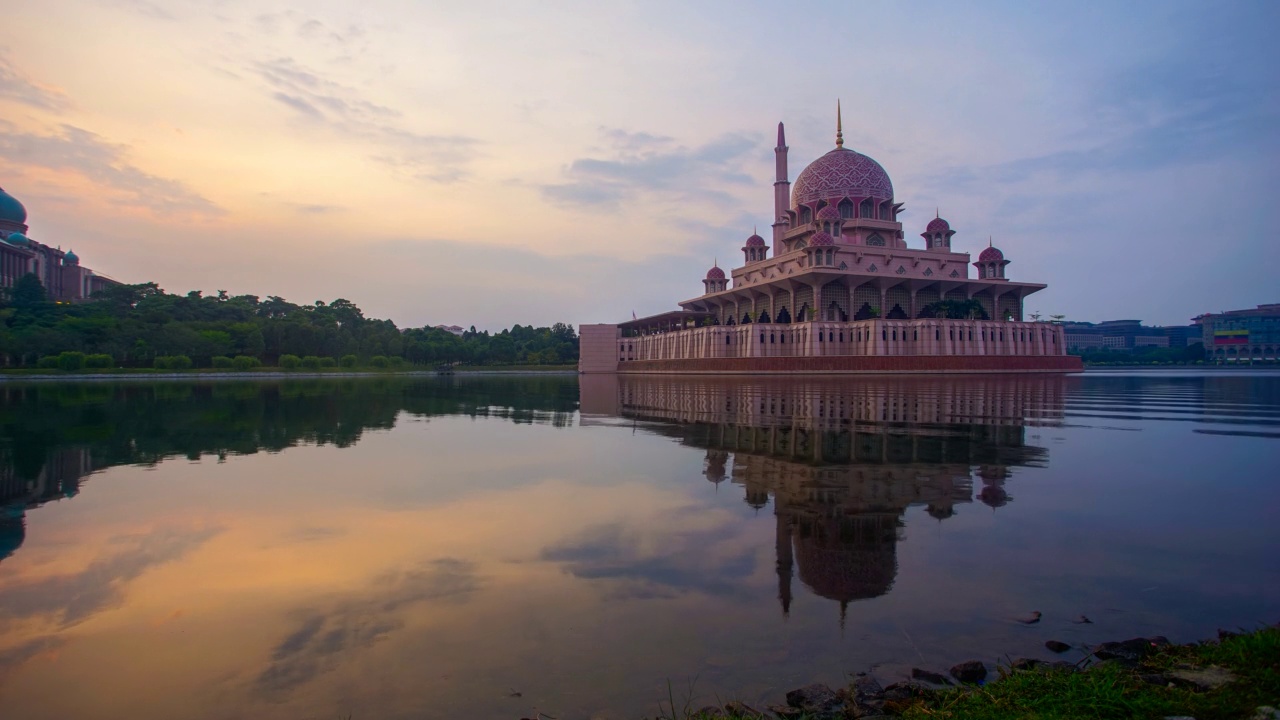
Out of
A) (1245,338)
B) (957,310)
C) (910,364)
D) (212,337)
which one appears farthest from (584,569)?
(1245,338)

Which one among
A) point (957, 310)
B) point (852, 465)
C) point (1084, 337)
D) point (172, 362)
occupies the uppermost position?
point (1084, 337)

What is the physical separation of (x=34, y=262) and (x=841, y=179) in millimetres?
101006

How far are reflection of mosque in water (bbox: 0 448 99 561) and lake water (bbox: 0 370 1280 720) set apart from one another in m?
0.05

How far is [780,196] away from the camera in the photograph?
237 ft

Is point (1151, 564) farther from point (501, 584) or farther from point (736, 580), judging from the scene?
point (501, 584)

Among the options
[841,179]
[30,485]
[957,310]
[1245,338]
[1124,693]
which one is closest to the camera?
[1124,693]

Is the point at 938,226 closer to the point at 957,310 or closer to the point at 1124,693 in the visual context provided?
the point at 957,310

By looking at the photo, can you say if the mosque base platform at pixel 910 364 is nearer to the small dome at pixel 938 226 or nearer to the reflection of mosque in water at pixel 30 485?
the small dome at pixel 938 226

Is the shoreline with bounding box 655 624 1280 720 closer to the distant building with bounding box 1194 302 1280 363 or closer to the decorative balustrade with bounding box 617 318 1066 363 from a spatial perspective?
the decorative balustrade with bounding box 617 318 1066 363

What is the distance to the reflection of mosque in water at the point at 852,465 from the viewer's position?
587cm

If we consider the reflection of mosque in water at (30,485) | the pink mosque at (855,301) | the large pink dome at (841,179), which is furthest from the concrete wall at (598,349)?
the reflection of mosque in water at (30,485)

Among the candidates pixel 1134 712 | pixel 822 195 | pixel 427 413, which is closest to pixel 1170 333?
pixel 822 195

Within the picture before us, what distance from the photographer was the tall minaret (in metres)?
70.9

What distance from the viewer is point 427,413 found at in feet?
71.7
